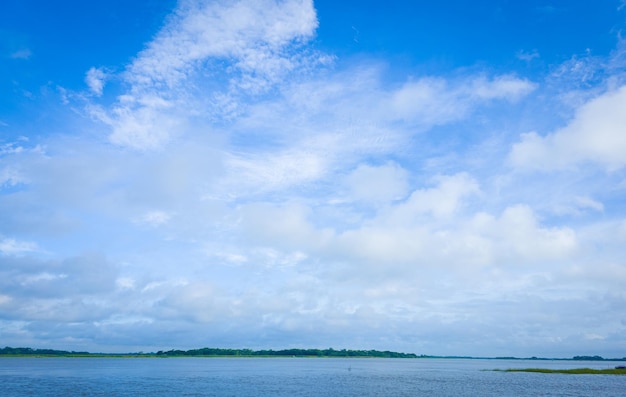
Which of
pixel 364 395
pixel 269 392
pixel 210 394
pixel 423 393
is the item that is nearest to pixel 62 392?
pixel 210 394

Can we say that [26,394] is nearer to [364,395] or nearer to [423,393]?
[364,395]

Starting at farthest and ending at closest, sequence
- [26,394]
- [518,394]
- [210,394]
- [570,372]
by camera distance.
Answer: [570,372], [518,394], [210,394], [26,394]

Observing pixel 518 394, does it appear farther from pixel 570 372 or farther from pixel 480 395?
pixel 570 372

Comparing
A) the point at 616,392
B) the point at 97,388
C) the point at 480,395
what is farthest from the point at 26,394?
the point at 616,392

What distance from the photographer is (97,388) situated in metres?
81.5

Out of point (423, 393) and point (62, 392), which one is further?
point (423, 393)

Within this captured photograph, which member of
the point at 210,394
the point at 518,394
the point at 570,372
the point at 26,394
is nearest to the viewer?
the point at 26,394

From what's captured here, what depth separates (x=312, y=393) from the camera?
7838cm

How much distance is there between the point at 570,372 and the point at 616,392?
78.3 meters

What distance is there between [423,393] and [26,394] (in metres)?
63.8

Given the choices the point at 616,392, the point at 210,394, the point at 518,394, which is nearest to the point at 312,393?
the point at 210,394

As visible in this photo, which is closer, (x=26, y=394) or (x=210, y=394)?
(x=26, y=394)

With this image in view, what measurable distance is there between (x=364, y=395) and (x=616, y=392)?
47206 mm

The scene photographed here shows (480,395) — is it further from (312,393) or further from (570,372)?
(570,372)
